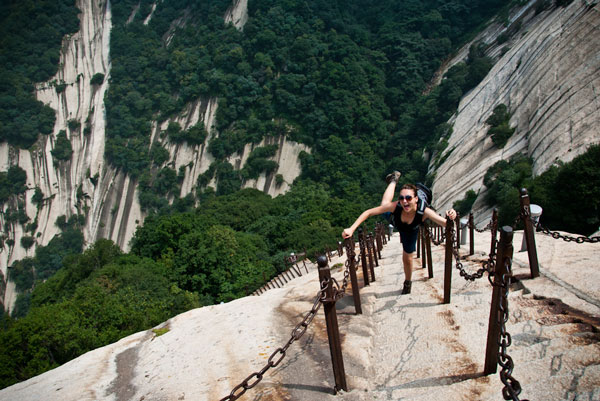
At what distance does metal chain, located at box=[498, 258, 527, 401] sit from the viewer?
89.1 inches

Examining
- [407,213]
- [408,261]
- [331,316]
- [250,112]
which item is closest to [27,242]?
[250,112]

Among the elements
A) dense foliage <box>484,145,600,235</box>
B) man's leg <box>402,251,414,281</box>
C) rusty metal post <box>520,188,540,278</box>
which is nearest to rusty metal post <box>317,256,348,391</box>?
man's leg <box>402,251,414,281</box>

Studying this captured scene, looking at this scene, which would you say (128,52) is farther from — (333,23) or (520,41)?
(520,41)

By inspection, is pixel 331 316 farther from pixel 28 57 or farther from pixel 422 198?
pixel 28 57

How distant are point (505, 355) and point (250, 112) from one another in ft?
180

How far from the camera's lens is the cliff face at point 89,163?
2109 inches

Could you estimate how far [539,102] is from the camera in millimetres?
26906

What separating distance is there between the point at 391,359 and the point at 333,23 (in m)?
60.3

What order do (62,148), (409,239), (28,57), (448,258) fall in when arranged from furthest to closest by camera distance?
1. (28,57)
2. (62,148)
3. (409,239)
4. (448,258)

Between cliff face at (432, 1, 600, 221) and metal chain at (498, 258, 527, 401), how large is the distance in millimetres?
22441

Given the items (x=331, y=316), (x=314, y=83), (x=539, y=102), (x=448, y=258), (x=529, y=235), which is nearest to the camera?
(x=331, y=316)

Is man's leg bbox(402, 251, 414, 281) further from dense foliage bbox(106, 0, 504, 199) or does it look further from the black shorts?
dense foliage bbox(106, 0, 504, 199)

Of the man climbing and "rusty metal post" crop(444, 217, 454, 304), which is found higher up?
the man climbing

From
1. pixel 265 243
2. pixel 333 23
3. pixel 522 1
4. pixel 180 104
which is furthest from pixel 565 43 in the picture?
pixel 180 104
